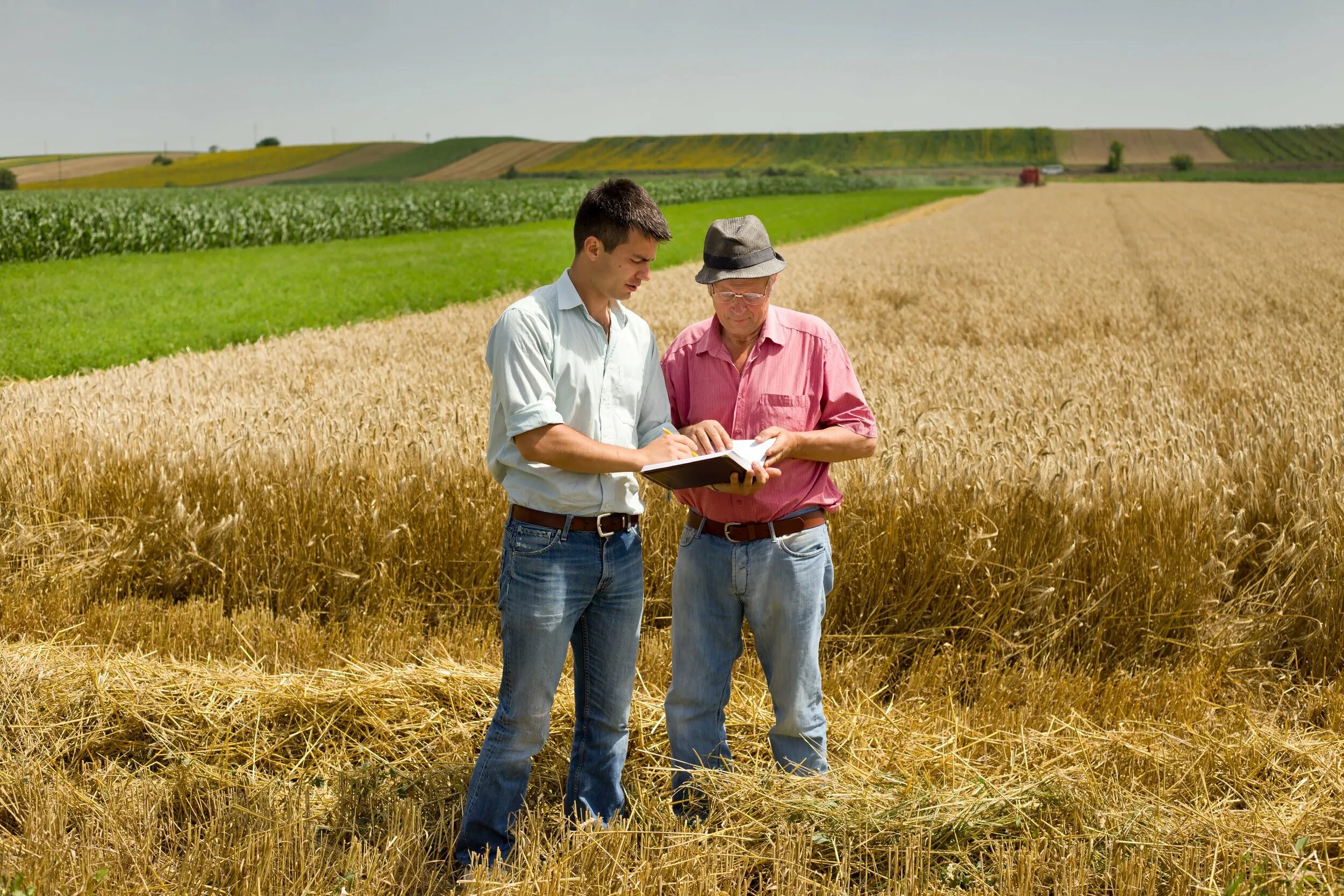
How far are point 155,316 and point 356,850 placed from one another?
16578 millimetres

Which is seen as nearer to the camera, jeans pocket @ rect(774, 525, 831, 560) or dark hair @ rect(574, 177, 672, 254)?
dark hair @ rect(574, 177, 672, 254)

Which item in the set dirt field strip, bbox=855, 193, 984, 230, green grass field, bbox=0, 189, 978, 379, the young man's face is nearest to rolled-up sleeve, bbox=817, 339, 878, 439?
the young man's face

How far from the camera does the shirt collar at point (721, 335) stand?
338 centimetres

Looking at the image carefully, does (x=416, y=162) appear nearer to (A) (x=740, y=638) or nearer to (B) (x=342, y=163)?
(B) (x=342, y=163)

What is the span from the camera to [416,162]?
13712 centimetres

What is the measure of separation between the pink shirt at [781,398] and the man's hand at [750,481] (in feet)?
0.81

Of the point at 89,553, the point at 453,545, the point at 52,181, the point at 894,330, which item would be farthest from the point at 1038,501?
the point at 52,181

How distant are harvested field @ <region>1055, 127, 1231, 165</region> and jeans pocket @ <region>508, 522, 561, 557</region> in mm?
141988

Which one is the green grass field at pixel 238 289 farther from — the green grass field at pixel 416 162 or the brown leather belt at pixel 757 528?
the green grass field at pixel 416 162

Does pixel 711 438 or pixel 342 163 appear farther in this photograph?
pixel 342 163

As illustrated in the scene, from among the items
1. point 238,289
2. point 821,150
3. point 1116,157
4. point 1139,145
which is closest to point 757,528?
point 238,289

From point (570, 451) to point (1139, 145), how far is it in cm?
15776

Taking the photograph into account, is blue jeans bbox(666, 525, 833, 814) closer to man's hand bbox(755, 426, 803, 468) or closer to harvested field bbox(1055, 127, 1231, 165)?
man's hand bbox(755, 426, 803, 468)

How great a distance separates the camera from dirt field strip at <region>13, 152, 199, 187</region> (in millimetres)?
108375
